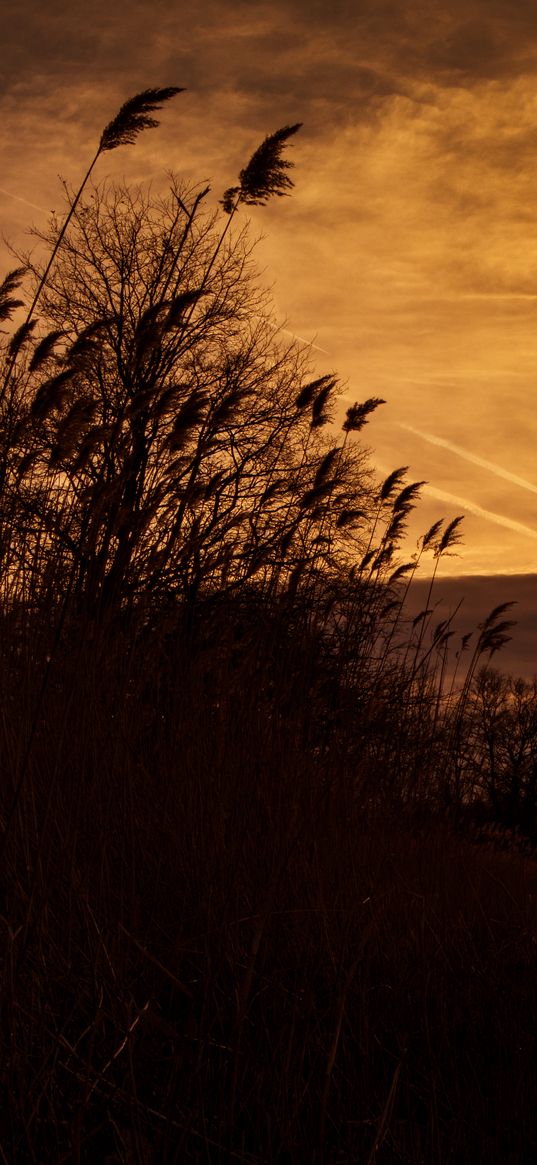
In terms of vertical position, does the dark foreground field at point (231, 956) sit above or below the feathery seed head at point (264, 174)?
below

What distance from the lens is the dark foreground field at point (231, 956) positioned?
1.89 meters

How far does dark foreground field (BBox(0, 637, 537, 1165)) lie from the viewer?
6.21 feet

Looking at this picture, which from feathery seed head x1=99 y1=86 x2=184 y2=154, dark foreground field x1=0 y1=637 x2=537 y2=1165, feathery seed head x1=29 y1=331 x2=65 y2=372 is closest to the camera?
dark foreground field x1=0 y1=637 x2=537 y2=1165

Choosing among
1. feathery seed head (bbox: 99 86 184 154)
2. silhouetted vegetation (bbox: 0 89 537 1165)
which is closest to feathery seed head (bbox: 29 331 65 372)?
silhouetted vegetation (bbox: 0 89 537 1165)

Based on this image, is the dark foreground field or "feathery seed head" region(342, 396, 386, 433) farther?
"feathery seed head" region(342, 396, 386, 433)

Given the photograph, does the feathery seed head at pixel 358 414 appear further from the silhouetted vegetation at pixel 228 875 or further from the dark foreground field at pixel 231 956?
the dark foreground field at pixel 231 956

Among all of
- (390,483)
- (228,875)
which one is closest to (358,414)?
(390,483)

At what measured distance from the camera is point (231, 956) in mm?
2584

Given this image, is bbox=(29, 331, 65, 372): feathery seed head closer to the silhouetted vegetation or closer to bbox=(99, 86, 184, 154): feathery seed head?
the silhouetted vegetation

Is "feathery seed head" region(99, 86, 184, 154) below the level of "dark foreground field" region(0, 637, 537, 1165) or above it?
above

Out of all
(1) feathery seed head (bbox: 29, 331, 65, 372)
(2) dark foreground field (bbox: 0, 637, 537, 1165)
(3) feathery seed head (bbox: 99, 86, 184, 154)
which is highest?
(3) feathery seed head (bbox: 99, 86, 184, 154)

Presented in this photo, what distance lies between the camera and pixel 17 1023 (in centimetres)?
212

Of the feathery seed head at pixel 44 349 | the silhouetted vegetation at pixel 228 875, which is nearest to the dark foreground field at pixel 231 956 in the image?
the silhouetted vegetation at pixel 228 875

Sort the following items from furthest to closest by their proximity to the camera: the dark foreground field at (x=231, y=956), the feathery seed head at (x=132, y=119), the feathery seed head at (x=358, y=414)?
1. the feathery seed head at (x=358, y=414)
2. the feathery seed head at (x=132, y=119)
3. the dark foreground field at (x=231, y=956)
